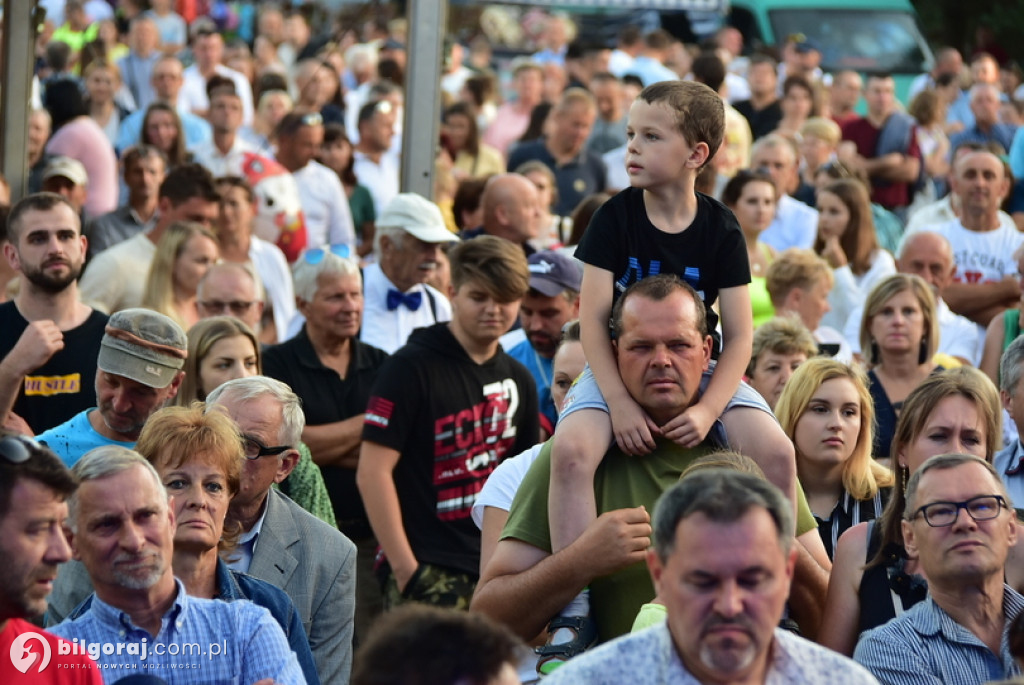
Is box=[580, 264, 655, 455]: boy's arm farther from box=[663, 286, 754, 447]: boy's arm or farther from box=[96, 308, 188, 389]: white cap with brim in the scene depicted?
box=[96, 308, 188, 389]: white cap with brim

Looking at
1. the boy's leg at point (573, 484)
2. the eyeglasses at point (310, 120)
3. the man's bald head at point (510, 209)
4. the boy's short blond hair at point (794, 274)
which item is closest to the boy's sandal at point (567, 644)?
the boy's leg at point (573, 484)

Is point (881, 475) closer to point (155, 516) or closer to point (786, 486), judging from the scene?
point (786, 486)

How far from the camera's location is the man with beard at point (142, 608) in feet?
13.2

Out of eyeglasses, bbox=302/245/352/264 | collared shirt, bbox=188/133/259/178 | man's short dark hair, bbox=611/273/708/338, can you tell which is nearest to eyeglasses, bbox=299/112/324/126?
collared shirt, bbox=188/133/259/178

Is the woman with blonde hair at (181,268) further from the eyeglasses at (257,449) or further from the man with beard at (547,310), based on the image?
the eyeglasses at (257,449)

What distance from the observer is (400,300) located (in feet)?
26.0

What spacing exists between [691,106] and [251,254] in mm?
4750

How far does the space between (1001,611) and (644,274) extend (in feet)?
4.74

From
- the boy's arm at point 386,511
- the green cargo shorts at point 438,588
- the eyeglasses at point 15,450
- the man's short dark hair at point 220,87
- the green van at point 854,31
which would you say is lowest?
the green cargo shorts at point 438,588

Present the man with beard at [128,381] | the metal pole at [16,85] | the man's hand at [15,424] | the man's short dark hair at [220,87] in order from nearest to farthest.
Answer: the man with beard at [128,381], the man's hand at [15,424], the metal pole at [16,85], the man's short dark hair at [220,87]

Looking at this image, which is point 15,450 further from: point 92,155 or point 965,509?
point 92,155

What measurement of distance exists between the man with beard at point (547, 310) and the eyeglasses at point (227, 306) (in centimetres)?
130

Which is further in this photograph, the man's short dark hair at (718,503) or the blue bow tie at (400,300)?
the blue bow tie at (400,300)

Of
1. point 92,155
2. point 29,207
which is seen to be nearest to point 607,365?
point 29,207
